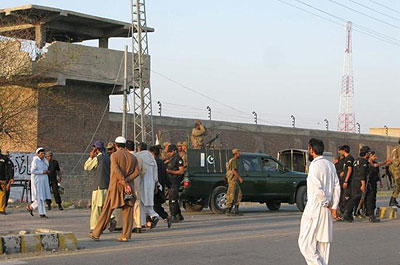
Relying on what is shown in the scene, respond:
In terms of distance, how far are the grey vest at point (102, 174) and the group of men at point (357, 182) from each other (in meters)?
6.95

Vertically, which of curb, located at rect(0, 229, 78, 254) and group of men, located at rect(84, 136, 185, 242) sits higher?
group of men, located at rect(84, 136, 185, 242)

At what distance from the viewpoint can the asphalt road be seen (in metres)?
11.1

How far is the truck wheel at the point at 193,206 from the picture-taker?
70.7ft

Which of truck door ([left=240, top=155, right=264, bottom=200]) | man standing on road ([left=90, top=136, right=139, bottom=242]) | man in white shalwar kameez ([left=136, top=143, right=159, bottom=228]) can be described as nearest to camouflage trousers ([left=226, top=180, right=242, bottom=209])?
truck door ([left=240, top=155, right=264, bottom=200])

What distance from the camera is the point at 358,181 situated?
18297mm

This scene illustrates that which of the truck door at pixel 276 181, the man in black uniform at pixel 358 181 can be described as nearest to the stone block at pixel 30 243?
the man in black uniform at pixel 358 181

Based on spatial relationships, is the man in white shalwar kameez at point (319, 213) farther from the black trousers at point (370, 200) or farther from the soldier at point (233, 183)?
the soldier at point (233, 183)

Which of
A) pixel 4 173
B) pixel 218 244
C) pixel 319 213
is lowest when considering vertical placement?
pixel 218 244

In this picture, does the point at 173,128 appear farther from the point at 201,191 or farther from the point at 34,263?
the point at 34,263

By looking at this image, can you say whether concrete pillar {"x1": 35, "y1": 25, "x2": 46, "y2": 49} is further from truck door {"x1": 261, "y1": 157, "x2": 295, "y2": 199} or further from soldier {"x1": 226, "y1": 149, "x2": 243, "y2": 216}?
soldier {"x1": 226, "y1": 149, "x2": 243, "y2": 216}

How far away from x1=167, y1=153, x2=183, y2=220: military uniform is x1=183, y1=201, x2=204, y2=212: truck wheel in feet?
12.1

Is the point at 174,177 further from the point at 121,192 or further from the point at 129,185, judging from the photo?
the point at 121,192

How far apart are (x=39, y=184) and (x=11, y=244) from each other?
23.1 feet

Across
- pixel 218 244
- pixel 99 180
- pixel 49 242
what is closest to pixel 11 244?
pixel 49 242
